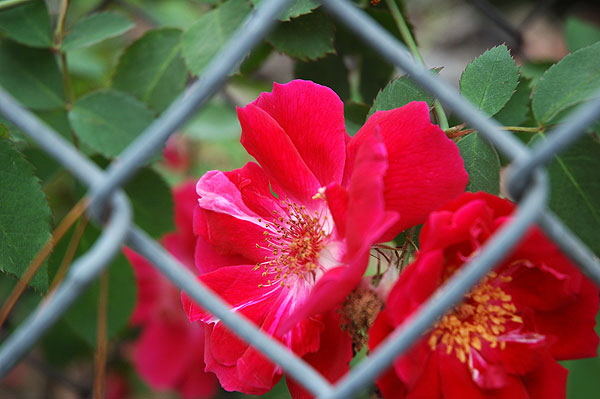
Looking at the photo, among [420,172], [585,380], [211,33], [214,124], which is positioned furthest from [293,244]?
[214,124]

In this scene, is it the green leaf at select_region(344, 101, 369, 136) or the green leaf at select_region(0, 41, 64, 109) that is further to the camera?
the green leaf at select_region(0, 41, 64, 109)

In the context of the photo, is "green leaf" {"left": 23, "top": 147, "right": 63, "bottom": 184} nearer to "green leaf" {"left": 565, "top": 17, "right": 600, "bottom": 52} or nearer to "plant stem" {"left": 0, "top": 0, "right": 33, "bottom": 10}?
"plant stem" {"left": 0, "top": 0, "right": 33, "bottom": 10}

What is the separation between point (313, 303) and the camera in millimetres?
473

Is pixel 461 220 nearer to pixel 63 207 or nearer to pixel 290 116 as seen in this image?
pixel 290 116

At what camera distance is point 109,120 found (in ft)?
2.90

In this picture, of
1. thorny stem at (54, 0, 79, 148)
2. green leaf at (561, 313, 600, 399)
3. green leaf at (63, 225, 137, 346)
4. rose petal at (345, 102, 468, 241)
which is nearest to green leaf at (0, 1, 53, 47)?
thorny stem at (54, 0, 79, 148)

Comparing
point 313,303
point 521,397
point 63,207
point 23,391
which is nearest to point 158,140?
point 313,303

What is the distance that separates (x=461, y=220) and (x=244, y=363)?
218mm

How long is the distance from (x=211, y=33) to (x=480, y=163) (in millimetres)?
422

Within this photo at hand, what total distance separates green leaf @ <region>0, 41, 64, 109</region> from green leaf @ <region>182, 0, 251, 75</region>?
0.71ft

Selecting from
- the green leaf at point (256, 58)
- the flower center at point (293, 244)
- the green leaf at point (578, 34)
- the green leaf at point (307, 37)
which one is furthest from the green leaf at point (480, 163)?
the green leaf at point (578, 34)

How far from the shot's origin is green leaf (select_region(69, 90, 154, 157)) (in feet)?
2.81

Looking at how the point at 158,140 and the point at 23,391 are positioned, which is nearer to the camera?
the point at 158,140

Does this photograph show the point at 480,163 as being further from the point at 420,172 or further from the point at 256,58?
the point at 256,58
